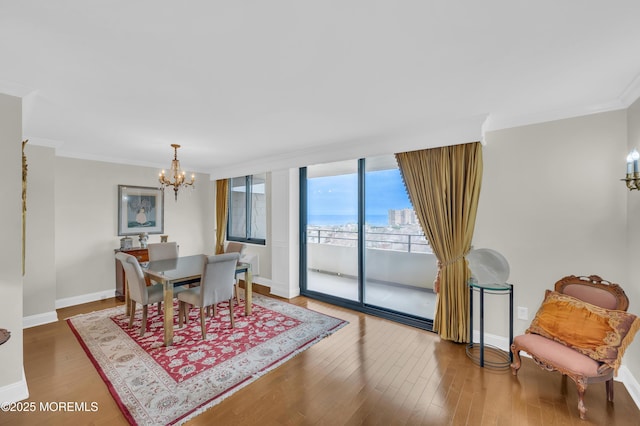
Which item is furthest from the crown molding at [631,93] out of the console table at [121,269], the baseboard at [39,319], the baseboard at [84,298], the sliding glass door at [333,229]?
the baseboard at [84,298]

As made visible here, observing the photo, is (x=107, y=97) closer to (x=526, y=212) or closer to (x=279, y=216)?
(x=279, y=216)

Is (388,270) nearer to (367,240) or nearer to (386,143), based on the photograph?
(367,240)

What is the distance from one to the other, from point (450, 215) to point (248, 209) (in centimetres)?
389

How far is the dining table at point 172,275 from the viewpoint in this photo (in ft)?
9.68

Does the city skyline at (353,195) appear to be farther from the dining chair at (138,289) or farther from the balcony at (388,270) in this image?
the dining chair at (138,289)

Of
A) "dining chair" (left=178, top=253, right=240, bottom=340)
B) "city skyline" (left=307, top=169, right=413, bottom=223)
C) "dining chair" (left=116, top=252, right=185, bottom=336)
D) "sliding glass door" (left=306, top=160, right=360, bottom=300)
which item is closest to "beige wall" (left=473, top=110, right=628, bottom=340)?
"city skyline" (left=307, top=169, right=413, bottom=223)

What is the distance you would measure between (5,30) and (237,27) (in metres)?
1.26

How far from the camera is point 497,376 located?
2393mm

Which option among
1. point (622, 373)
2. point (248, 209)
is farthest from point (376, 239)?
point (248, 209)

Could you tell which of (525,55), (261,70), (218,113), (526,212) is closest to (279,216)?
(218,113)

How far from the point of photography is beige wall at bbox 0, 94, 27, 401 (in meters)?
2.06

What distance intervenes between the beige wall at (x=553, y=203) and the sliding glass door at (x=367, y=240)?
91 centimetres

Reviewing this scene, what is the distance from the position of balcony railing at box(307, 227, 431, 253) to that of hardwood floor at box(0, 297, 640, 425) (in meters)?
1.22

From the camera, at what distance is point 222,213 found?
590cm
